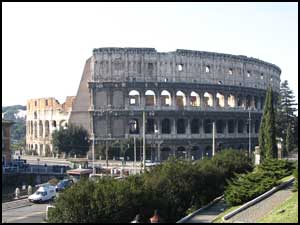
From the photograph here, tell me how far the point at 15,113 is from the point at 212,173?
166 metres

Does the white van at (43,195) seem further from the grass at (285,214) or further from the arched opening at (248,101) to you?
the arched opening at (248,101)

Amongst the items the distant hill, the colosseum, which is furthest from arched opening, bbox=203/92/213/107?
the distant hill

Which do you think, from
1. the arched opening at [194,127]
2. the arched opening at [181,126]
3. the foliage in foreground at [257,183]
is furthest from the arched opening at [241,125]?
the foliage in foreground at [257,183]

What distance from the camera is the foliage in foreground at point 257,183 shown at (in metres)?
22.0

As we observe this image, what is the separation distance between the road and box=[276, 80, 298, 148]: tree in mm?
34460

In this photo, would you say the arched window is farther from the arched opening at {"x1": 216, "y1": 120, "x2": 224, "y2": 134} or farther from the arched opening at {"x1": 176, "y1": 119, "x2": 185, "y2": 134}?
the arched opening at {"x1": 216, "y1": 120, "x2": 224, "y2": 134}

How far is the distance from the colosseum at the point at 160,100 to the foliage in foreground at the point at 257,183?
37.7 m

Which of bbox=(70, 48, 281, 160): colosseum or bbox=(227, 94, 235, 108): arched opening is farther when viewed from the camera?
bbox=(227, 94, 235, 108): arched opening

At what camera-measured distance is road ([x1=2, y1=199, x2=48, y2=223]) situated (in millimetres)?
26750

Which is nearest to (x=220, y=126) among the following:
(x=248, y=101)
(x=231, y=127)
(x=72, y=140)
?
(x=231, y=127)

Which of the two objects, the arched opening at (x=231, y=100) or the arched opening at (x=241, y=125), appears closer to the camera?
the arched opening at (x=231, y=100)

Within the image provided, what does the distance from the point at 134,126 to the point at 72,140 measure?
8812 mm

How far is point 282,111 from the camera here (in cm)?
6038

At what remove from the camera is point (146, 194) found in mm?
20266
